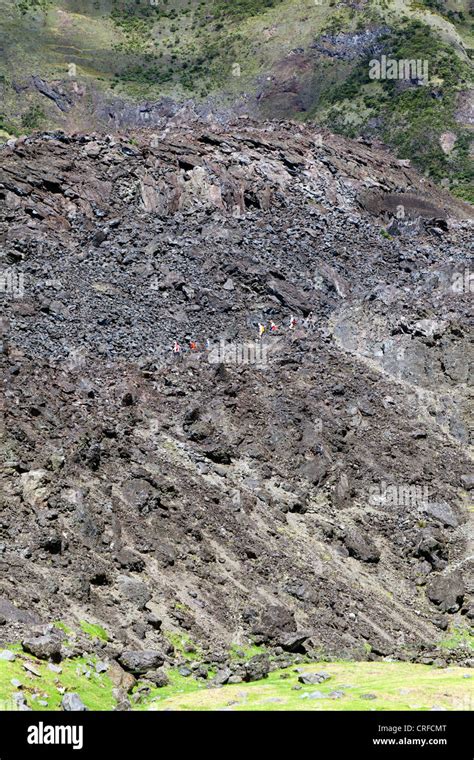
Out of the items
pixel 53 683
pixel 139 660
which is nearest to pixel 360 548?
pixel 139 660

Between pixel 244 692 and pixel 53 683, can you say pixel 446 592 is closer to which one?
pixel 244 692

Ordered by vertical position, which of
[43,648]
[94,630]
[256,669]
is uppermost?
[43,648]

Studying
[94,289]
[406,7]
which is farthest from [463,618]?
[406,7]

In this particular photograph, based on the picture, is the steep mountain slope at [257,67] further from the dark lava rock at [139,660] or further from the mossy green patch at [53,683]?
the mossy green patch at [53,683]

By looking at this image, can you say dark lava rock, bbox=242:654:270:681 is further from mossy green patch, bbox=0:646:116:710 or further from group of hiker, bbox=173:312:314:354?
group of hiker, bbox=173:312:314:354

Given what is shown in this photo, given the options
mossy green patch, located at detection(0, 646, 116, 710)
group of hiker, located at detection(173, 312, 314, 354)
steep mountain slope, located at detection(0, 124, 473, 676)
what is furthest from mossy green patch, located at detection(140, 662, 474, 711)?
group of hiker, located at detection(173, 312, 314, 354)
